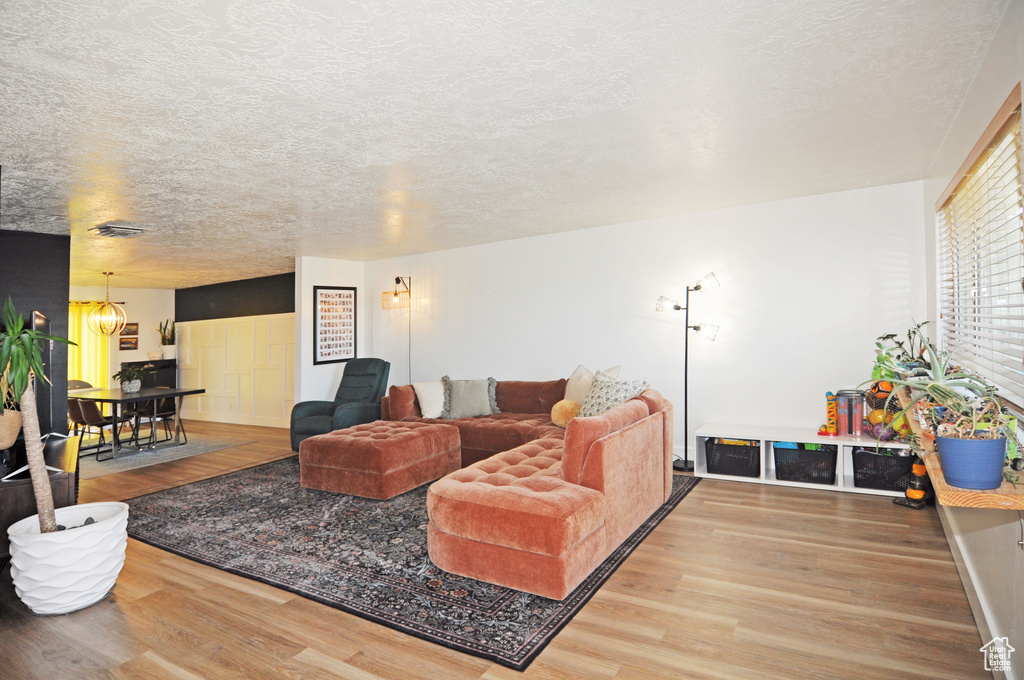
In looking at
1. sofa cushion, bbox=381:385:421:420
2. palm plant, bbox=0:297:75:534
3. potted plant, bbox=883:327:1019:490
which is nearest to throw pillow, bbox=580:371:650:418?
sofa cushion, bbox=381:385:421:420

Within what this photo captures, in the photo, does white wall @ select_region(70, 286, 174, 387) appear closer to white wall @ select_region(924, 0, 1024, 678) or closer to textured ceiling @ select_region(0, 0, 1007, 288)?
textured ceiling @ select_region(0, 0, 1007, 288)

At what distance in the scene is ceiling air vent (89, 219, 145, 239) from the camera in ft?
15.9

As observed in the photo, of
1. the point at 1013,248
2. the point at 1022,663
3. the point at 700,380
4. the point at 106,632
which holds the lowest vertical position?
the point at 106,632

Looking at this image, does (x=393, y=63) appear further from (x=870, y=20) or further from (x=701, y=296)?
(x=701, y=296)

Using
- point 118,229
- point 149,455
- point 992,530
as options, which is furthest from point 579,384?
point 149,455

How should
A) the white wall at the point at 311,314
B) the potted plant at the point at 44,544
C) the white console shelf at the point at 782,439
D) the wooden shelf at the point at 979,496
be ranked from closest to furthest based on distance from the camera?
1. the wooden shelf at the point at 979,496
2. the potted plant at the point at 44,544
3. the white console shelf at the point at 782,439
4. the white wall at the point at 311,314

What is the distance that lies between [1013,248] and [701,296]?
2900mm

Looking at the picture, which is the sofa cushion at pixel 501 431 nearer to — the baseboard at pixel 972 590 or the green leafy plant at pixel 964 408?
the baseboard at pixel 972 590

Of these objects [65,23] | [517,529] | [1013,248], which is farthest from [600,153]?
[65,23]

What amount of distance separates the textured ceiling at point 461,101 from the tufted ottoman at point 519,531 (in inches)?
76.3

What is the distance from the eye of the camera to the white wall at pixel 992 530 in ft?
5.85

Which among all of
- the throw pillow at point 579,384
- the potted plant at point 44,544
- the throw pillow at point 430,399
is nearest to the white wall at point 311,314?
the throw pillow at point 430,399

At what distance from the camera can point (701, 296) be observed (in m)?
5.11

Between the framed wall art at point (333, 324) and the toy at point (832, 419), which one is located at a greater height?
the framed wall art at point (333, 324)
